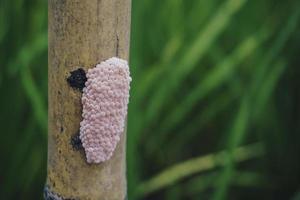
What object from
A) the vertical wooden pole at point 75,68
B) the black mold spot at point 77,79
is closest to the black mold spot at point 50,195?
the vertical wooden pole at point 75,68

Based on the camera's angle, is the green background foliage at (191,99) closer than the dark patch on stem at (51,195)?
No

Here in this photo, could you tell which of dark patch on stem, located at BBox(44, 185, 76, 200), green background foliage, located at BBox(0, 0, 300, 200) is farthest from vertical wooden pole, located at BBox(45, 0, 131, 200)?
green background foliage, located at BBox(0, 0, 300, 200)

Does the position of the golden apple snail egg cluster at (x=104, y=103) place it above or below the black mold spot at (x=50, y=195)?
above

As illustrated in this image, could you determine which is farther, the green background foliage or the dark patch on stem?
the green background foliage

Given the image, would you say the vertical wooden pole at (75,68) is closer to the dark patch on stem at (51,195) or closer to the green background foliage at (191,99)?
the dark patch on stem at (51,195)

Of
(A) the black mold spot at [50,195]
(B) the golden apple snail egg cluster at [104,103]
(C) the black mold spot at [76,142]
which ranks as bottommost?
(A) the black mold spot at [50,195]

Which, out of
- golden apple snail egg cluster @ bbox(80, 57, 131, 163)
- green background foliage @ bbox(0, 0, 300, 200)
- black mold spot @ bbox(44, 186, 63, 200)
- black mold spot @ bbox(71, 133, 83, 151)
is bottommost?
black mold spot @ bbox(44, 186, 63, 200)

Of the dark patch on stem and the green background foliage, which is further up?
the green background foliage

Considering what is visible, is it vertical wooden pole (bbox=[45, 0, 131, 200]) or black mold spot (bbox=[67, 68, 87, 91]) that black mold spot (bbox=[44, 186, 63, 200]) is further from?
black mold spot (bbox=[67, 68, 87, 91])
